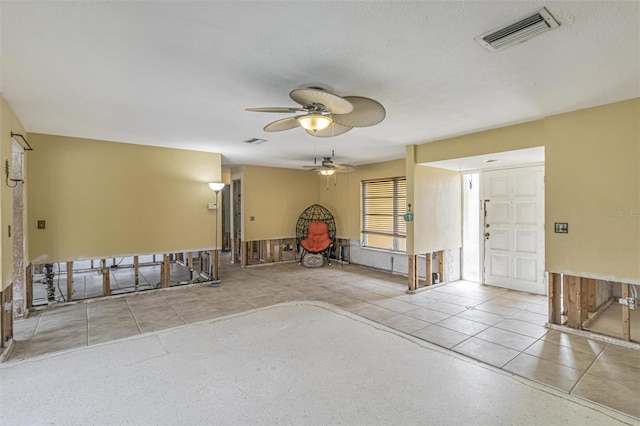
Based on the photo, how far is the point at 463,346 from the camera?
10.8ft

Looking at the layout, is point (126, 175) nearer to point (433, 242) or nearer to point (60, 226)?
point (60, 226)

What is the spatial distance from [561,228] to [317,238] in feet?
17.3

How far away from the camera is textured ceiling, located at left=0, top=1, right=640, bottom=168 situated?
1.81m

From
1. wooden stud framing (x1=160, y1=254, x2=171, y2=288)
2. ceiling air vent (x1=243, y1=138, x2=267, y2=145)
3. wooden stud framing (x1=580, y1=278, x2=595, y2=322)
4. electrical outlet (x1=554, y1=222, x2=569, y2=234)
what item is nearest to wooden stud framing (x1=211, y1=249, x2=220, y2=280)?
wooden stud framing (x1=160, y1=254, x2=171, y2=288)

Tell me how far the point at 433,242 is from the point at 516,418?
3.87 metres

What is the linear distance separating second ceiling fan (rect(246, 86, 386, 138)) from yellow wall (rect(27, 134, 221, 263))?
3661 millimetres

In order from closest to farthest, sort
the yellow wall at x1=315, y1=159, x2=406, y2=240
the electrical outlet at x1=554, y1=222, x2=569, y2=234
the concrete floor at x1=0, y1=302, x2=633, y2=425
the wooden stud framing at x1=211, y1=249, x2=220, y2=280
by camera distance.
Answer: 1. the concrete floor at x1=0, y1=302, x2=633, y2=425
2. the electrical outlet at x1=554, y1=222, x2=569, y2=234
3. the wooden stud framing at x1=211, y1=249, x2=220, y2=280
4. the yellow wall at x1=315, y1=159, x2=406, y2=240

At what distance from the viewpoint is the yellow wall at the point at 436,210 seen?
5.50m

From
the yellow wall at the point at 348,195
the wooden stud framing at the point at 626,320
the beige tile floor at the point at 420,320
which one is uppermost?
the yellow wall at the point at 348,195

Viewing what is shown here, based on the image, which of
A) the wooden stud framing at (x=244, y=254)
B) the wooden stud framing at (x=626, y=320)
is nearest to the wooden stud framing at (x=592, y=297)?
the wooden stud framing at (x=626, y=320)

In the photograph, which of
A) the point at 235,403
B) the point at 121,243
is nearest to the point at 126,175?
the point at 121,243

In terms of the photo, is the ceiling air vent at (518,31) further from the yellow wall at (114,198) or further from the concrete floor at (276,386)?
the yellow wall at (114,198)

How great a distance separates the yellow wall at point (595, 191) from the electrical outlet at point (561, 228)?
0.04 meters

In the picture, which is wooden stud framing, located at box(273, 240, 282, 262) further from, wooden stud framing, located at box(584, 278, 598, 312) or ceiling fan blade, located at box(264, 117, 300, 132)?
wooden stud framing, located at box(584, 278, 598, 312)
